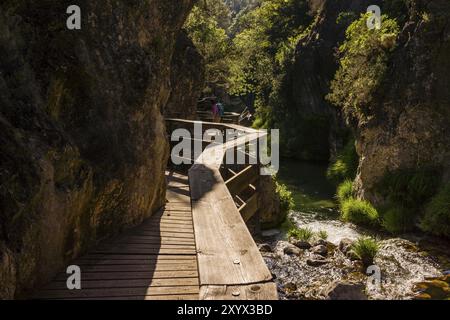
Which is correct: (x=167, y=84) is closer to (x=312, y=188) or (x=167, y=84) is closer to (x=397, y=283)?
(x=397, y=283)

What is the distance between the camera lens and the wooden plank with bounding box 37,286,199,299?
4.80 meters

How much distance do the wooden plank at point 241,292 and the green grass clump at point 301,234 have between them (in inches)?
457

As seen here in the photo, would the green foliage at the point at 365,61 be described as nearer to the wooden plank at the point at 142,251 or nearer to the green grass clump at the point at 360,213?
the green grass clump at the point at 360,213

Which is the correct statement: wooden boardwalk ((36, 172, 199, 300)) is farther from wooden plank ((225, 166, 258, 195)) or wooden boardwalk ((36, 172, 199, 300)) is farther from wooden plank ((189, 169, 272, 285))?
wooden plank ((225, 166, 258, 195))

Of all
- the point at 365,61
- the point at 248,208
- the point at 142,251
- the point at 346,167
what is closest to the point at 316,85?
the point at 346,167

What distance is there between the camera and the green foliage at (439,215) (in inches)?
608

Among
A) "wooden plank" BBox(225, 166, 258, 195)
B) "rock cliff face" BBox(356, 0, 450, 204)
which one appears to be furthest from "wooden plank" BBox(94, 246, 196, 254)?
"rock cliff face" BBox(356, 0, 450, 204)

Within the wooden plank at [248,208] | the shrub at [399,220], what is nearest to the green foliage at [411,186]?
the shrub at [399,220]

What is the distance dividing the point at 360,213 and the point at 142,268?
48.6 ft

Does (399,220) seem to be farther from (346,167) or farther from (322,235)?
(346,167)

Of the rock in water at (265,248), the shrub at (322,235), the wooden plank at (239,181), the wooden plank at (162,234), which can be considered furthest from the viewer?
the shrub at (322,235)

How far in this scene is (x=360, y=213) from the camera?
61.5 ft

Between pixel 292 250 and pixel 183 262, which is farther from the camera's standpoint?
pixel 292 250

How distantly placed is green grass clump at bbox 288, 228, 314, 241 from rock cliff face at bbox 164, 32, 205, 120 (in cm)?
1127
